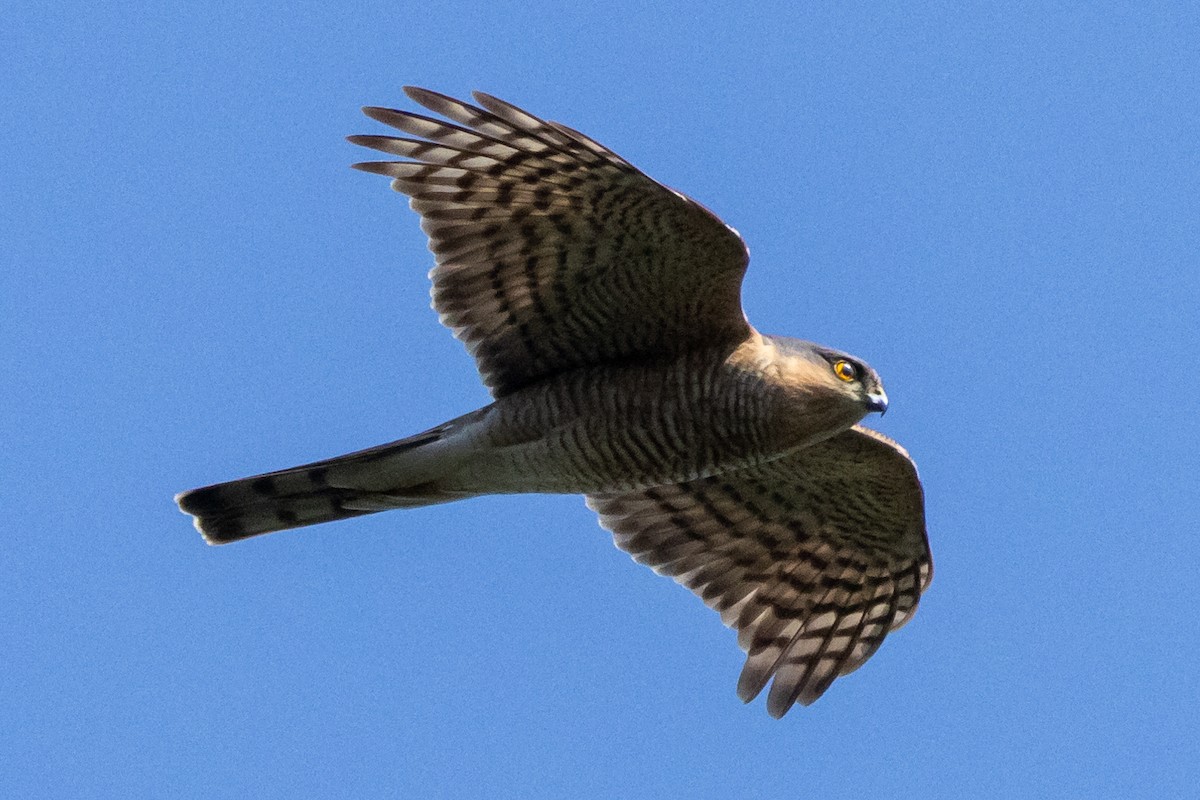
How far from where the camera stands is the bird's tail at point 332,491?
910 centimetres

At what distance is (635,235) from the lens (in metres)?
8.62

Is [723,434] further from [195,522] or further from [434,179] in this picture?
[195,522]

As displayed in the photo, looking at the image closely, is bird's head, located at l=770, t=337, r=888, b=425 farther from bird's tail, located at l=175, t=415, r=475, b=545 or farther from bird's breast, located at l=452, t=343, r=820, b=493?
bird's tail, located at l=175, t=415, r=475, b=545

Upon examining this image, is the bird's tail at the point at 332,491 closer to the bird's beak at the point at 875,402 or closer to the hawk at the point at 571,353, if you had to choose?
the hawk at the point at 571,353

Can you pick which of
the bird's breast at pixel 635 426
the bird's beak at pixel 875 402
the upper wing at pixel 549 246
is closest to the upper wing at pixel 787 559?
the bird's breast at pixel 635 426

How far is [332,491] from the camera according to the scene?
924cm

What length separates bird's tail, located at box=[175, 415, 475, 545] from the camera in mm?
9102

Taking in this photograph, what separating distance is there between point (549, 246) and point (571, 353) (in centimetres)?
66

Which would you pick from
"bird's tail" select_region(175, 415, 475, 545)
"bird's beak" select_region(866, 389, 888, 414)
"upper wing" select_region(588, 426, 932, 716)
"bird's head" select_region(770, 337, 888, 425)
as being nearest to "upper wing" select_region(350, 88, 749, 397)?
"bird's head" select_region(770, 337, 888, 425)

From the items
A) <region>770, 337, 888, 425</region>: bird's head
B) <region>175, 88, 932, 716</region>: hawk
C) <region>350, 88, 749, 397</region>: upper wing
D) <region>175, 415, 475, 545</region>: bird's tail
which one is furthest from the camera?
<region>175, 415, 475, 545</region>: bird's tail

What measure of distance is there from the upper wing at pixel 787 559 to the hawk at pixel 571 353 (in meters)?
0.54

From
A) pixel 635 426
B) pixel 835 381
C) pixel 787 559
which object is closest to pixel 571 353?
pixel 635 426

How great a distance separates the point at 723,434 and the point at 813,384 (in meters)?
0.53

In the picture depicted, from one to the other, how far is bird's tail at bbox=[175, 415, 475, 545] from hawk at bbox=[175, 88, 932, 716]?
0.03 feet
